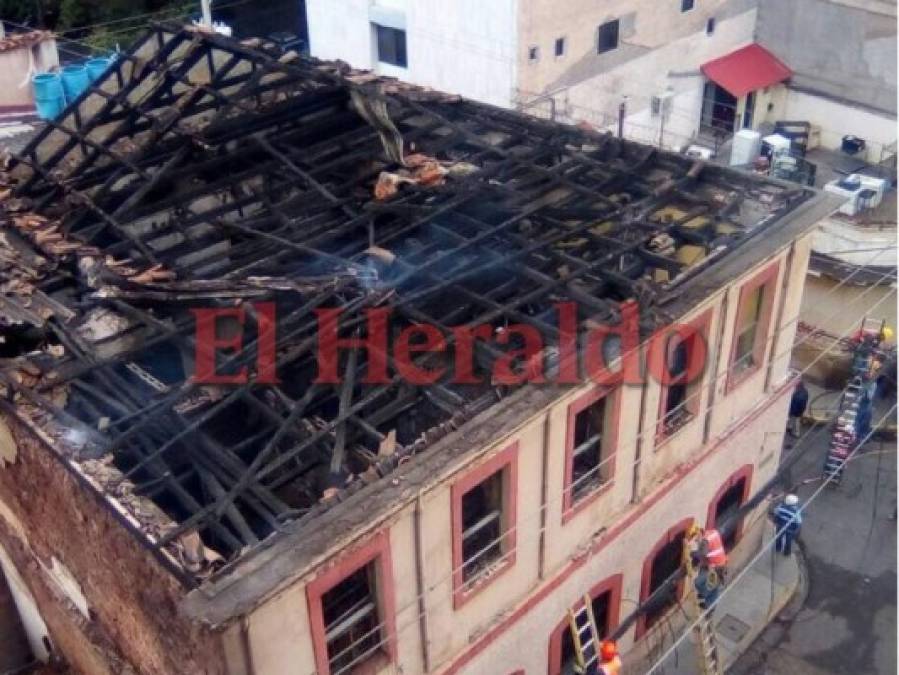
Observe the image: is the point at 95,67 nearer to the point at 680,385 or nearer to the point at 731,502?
the point at 680,385

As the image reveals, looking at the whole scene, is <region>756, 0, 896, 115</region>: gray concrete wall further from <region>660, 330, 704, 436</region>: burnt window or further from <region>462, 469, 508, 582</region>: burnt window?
<region>462, 469, 508, 582</region>: burnt window

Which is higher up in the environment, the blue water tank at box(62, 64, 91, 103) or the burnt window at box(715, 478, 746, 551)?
the blue water tank at box(62, 64, 91, 103)

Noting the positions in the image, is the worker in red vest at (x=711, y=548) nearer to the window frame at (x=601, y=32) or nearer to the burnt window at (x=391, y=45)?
the window frame at (x=601, y=32)

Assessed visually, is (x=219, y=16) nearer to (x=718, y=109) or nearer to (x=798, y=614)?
(x=718, y=109)

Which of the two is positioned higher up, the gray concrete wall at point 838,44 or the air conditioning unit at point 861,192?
the gray concrete wall at point 838,44

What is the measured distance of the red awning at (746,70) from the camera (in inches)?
1547

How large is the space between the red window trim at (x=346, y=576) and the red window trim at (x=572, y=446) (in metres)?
3.63

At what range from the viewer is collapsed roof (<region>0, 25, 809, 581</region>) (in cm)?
1277

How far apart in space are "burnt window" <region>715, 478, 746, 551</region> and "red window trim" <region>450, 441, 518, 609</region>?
6867 mm

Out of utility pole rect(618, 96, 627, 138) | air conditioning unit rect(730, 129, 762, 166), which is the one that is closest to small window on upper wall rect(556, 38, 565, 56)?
utility pole rect(618, 96, 627, 138)

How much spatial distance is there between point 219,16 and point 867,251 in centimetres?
3685

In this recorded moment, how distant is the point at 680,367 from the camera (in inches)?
680

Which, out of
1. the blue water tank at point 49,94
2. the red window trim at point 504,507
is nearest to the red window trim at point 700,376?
the red window trim at point 504,507

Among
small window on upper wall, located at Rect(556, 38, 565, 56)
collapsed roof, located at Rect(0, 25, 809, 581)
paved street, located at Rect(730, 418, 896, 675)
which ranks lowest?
paved street, located at Rect(730, 418, 896, 675)
